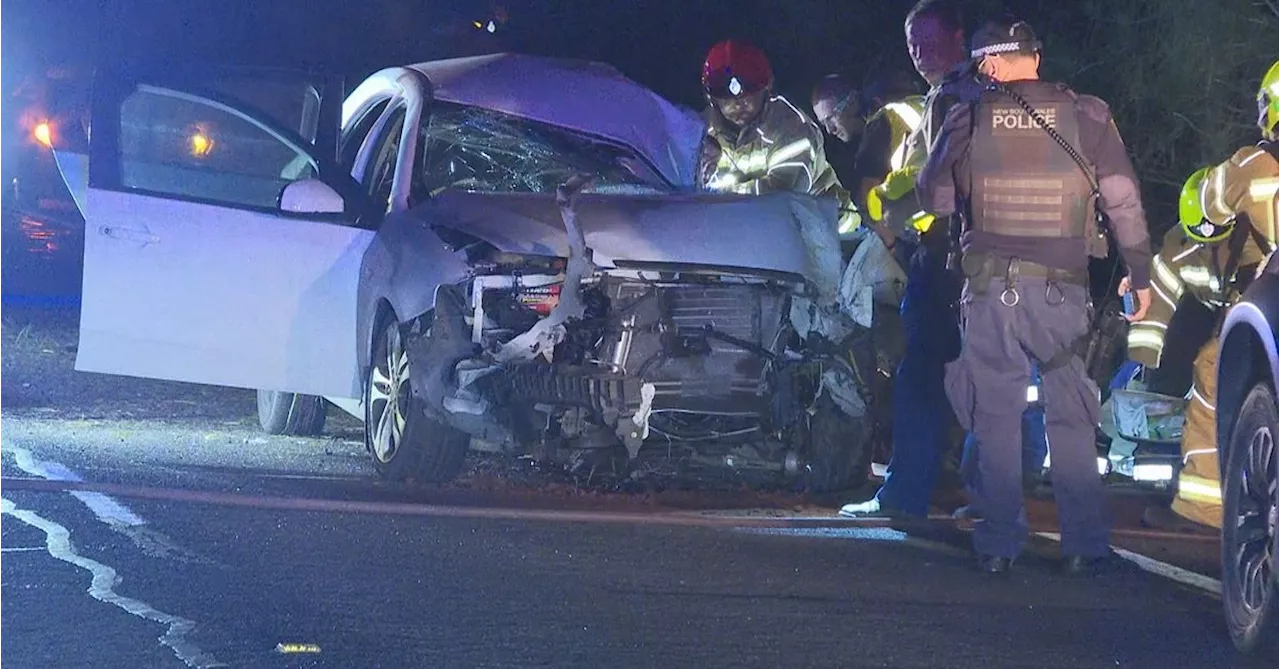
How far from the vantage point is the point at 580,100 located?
31.0 ft

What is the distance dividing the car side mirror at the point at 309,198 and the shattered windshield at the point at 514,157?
45 cm

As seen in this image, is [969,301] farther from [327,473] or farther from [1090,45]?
[1090,45]

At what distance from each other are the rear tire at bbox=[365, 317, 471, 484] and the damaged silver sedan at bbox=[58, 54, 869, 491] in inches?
0.6

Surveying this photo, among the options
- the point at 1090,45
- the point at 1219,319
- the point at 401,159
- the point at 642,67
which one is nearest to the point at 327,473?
the point at 401,159

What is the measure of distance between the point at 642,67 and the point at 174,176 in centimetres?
1052

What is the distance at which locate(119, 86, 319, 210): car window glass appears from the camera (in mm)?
9273

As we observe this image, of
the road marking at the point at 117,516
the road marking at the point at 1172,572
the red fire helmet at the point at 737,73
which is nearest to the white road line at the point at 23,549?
the road marking at the point at 117,516

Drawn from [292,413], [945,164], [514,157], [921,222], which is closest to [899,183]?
[921,222]

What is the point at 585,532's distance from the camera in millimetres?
7242

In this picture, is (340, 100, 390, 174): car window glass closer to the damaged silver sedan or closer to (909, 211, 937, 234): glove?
the damaged silver sedan

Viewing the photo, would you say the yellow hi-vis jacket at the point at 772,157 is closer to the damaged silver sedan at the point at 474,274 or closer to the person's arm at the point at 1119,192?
the damaged silver sedan at the point at 474,274

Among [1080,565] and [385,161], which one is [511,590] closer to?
[1080,565]

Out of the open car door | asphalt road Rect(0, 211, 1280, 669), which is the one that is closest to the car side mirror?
the open car door

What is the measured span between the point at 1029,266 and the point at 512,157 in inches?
132
